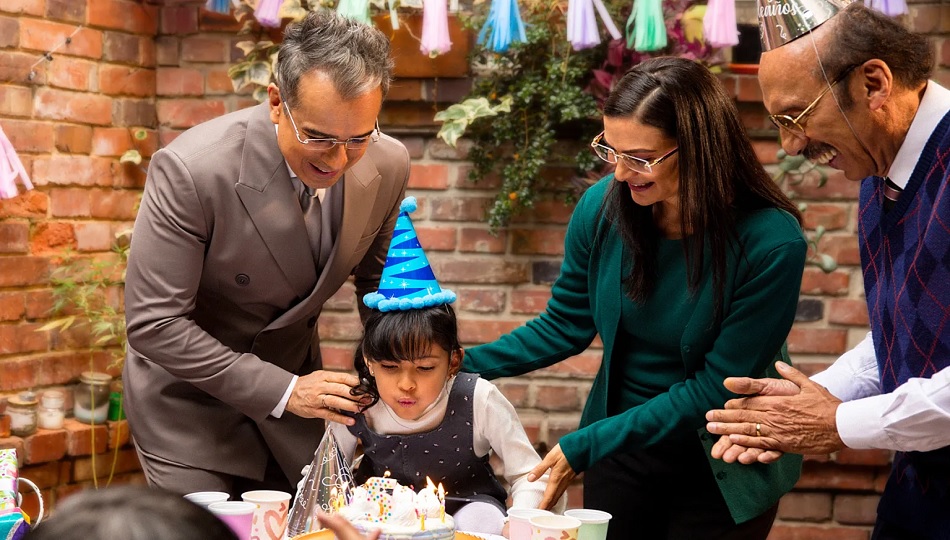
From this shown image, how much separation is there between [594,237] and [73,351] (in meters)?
1.83

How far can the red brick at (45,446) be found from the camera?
2973 millimetres

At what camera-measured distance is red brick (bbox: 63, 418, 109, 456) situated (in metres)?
3.07

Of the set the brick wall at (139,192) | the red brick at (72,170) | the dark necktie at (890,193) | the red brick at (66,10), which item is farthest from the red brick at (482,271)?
the dark necktie at (890,193)

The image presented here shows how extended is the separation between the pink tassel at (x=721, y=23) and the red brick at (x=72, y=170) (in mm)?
1863

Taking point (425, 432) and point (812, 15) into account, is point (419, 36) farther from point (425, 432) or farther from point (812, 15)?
point (812, 15)

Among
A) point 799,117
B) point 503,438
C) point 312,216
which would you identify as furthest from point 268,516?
point 799,117

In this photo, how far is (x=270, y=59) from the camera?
3064 mm

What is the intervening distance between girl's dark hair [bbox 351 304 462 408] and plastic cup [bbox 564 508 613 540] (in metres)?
0.63

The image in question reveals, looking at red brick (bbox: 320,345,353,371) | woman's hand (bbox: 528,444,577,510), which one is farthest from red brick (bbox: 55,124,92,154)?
woman's hand (bbox: 528,444,577,510)

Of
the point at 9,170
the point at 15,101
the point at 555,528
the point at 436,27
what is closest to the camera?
the point at 555,528

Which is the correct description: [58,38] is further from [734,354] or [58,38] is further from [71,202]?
[734,354]

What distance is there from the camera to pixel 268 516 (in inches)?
64.2

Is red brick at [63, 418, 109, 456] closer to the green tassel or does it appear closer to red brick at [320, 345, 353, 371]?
red brick at [320, 345, 353, 371]

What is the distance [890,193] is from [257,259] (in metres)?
1.18
